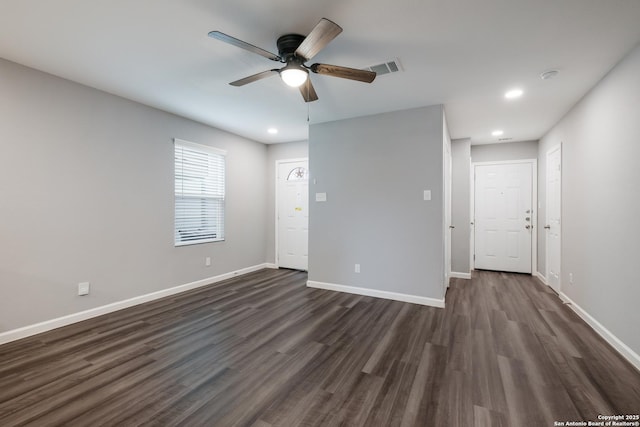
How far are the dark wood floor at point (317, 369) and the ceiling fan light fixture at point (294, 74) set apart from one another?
7.70 feet

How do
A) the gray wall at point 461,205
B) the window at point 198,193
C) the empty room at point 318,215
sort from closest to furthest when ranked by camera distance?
1. the empty room at point 318,215
2. the window at point 198,193
3. the gray wall at point 461,205

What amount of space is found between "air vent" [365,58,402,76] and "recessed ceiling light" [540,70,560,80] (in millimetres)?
1473

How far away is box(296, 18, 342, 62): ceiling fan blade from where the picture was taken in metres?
1.76

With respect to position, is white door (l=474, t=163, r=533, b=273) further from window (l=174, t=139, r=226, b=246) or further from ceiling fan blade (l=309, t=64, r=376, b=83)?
window (l=174, t=139, r=226, b=246)

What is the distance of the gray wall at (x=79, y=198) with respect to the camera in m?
2.75

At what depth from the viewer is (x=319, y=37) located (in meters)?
1.90

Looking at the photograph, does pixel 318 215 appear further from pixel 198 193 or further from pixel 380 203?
pixel 198 193

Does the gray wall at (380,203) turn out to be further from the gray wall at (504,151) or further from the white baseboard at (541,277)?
the gray wall at (504,151)

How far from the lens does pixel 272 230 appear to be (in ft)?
20.0

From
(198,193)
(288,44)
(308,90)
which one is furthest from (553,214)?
(198,193)

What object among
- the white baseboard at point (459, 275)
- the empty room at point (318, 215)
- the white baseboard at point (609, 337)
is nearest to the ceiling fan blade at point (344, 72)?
the empty room at point (318, 215)

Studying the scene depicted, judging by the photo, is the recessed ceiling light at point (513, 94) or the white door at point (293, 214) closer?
the recessed ceiling light at point (513, 94)

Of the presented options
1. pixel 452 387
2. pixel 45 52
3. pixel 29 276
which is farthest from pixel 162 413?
pixel 45 52

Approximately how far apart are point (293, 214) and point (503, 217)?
4.30 m
